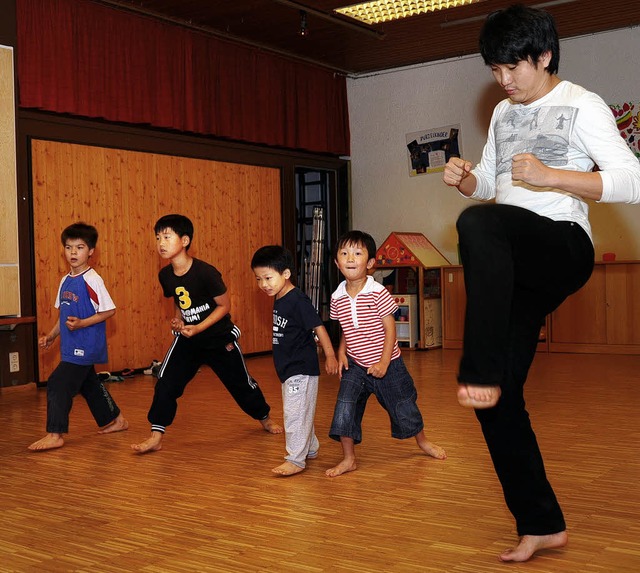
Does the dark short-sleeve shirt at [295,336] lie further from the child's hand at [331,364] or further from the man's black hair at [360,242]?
the man's black hair at [360,242]

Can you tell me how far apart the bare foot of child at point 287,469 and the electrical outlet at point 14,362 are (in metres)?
3.72

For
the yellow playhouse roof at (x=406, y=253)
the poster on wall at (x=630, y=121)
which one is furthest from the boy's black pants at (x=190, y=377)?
the poster on wall at (x=630, y=121)

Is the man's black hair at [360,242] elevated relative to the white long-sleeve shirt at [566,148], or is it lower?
lower

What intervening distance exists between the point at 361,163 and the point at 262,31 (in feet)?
7.67

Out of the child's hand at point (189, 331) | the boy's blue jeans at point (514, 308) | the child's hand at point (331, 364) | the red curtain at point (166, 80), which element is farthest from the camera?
the red curtain at point (166, 80)

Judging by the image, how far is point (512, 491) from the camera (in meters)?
2.22

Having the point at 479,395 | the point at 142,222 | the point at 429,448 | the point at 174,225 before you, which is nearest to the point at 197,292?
the point at 174,225

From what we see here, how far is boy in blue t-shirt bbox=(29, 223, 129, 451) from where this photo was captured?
165 inches

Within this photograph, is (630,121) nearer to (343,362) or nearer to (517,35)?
(343,362)

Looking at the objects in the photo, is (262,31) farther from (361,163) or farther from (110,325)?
(110,325)

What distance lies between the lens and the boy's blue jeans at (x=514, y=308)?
6.23 ft

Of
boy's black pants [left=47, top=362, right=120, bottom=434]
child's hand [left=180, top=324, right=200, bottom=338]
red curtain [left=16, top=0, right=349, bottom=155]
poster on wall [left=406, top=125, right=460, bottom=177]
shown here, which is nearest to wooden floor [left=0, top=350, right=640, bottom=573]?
boy's black pants [left=47, top=362, right=120, bottom=434]

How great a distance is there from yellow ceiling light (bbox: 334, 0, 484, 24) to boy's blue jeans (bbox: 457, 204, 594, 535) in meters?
5.65

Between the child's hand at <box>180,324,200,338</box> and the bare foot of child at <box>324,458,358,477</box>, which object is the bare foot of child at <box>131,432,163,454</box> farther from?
the bare foot of child at <box>324,458,358,477</box>
